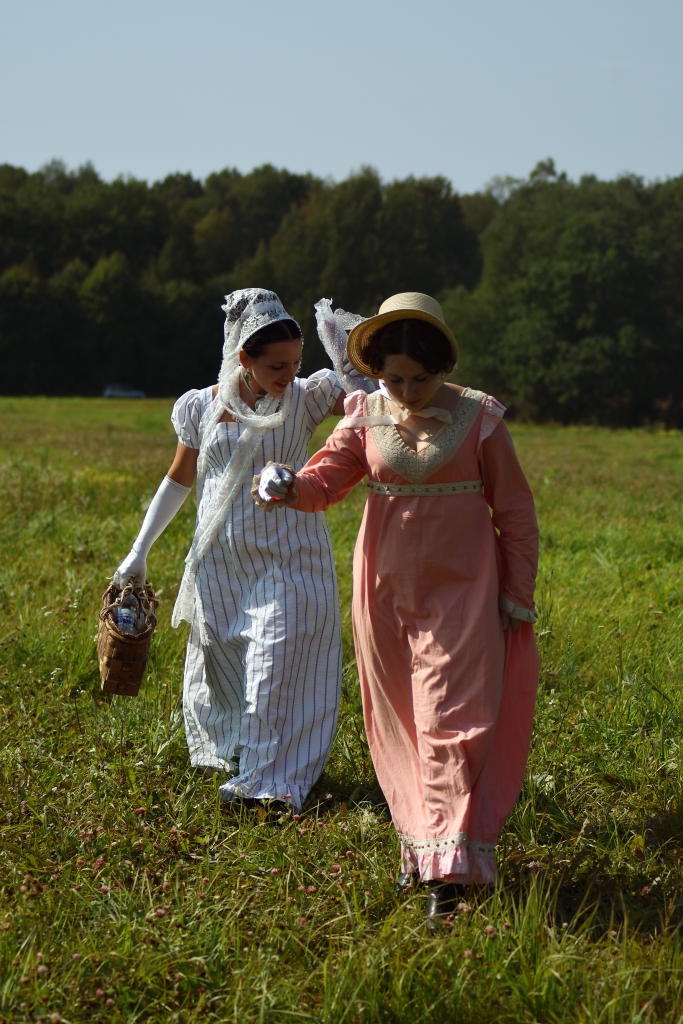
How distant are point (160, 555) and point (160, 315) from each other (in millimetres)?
49058

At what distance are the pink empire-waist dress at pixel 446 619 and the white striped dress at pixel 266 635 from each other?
0.48m

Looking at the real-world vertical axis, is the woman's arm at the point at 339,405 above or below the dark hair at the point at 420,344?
below

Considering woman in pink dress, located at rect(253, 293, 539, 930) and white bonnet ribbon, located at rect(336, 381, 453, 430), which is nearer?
woman in pink dress, located at rect(253, 293, 539, 930)

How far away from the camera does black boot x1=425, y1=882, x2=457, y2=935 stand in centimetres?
272

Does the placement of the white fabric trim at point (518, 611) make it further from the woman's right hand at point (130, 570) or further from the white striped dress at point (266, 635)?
the woman's right hand at point (130, 570)

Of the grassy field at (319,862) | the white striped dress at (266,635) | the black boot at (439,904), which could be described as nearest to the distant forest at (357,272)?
the grassy field at (319,862)

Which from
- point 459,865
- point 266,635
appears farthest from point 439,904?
point 266,635

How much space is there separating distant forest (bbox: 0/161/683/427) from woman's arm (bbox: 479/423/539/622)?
3555cm

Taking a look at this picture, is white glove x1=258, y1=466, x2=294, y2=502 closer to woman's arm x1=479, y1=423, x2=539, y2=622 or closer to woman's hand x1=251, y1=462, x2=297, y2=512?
woman's hand x1=251, y1=462, x2=297, y2=512

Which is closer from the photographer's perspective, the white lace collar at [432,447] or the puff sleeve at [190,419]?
the white lace collar at [432,447]

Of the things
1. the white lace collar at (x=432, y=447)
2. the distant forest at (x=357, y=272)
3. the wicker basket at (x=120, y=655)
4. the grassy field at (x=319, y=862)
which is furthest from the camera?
the distant forest at (x=357, y=272)

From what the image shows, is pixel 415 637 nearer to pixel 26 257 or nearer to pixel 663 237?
pixel 663 237

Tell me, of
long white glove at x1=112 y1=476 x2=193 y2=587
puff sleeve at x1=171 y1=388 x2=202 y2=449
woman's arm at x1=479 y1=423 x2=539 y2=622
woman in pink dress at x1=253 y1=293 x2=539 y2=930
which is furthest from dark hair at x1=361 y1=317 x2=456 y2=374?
long white glove at x1=112 y1=476 x2=193 y2=587

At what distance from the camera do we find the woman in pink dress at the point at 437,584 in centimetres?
297
